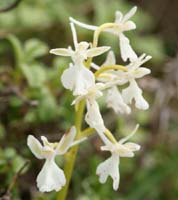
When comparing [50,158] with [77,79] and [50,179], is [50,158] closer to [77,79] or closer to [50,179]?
[50,179]

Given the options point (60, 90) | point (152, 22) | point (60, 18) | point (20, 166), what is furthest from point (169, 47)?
point (20, 166)

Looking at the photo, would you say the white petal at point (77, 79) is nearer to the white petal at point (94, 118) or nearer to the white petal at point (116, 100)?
the white petal at point (94, 118)

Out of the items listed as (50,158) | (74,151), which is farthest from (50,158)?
(74,151)

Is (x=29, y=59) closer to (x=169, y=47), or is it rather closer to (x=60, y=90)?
(x=60, y=90)

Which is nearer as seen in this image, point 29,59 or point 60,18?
point 29,59

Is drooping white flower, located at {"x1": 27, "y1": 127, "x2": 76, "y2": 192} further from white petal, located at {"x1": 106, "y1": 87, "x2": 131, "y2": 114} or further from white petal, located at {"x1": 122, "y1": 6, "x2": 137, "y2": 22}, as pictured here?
white petal, located at {"x1": 122, "y1": 6, "x2": 137, "y2": 22}

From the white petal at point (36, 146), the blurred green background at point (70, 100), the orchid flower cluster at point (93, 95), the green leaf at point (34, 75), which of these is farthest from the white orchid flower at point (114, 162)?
the green leaf at point (34, 75)
